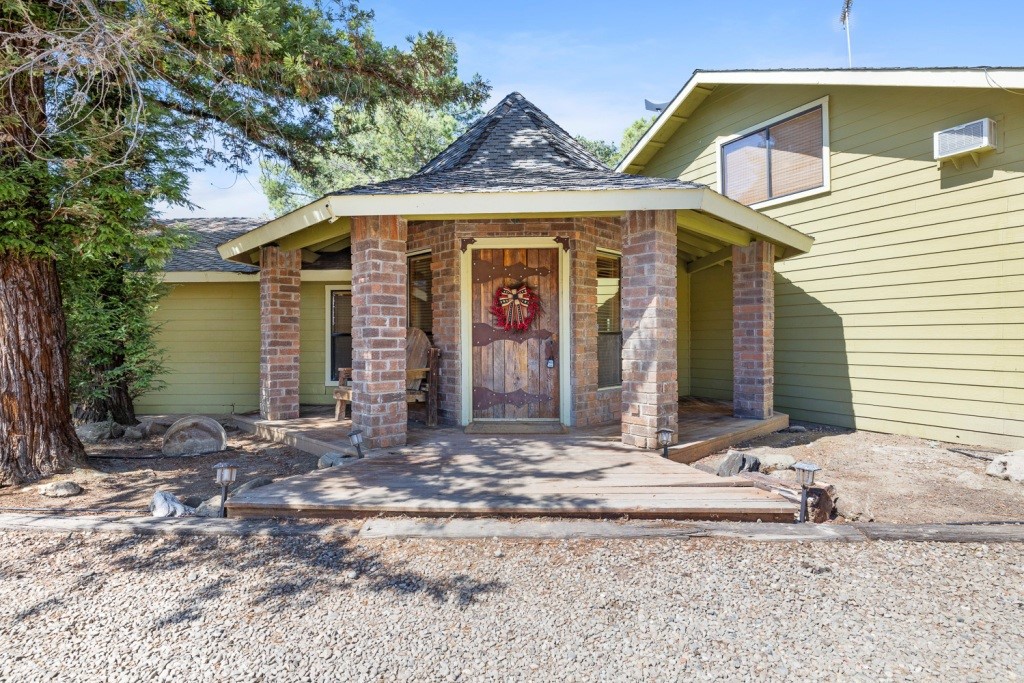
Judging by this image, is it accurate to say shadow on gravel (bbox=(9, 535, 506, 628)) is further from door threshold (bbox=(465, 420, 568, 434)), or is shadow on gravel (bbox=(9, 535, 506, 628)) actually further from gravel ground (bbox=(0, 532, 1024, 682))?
door threshold (bbox=(465, 420, 568, 434))

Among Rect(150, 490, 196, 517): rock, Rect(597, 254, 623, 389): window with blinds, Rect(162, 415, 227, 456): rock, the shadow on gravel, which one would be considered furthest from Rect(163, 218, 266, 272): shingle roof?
Rect(597, 254, 623, 389): window with blinds

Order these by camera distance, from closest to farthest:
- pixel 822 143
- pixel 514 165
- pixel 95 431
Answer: pixel 514 165 < pixel 95 431 < pixel 822 143

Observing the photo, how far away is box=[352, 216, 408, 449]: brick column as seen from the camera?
4.72m

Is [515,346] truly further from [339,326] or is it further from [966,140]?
[966,140]

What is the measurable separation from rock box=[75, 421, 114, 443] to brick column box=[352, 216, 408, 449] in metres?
3.81

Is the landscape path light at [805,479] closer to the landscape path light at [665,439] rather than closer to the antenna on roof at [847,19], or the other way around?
the landscape path light at [665,439]

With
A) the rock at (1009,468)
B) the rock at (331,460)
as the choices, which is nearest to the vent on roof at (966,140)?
the rock at (1009,468)

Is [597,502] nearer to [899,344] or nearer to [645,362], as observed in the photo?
[645,362]

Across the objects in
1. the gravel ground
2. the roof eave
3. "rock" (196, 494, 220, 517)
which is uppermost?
the roof eave

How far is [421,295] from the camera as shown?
6574mm

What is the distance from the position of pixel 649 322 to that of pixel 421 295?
3.03 metres

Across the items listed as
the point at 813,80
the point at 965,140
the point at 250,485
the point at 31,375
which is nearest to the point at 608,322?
the point at 813,80

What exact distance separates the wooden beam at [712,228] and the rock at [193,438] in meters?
5.43

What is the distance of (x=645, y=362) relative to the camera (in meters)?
4.74
